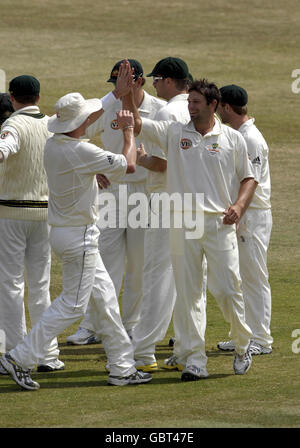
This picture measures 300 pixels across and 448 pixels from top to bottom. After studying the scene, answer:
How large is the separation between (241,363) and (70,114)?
2.44 metres

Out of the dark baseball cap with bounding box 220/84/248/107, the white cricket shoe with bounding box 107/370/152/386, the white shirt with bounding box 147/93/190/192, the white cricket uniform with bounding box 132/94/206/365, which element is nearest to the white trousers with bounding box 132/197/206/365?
the white cricket uniform with bounding box 132/94/206/365

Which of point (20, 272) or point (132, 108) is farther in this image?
point (20, 272)

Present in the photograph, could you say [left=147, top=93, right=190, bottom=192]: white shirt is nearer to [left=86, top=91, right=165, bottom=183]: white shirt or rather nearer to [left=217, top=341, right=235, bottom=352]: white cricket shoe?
[left=86, top=91, right=165, bottom=183]: white shirt

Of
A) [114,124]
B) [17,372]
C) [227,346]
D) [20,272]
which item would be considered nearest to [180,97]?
[114,124]

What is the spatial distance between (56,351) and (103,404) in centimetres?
132

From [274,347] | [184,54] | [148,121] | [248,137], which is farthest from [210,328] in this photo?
[184,54]

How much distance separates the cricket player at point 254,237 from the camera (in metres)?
9.34

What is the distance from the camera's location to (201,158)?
812cm

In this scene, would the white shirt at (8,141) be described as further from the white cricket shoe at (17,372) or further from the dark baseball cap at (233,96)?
the dark baseball cap at (233,96)

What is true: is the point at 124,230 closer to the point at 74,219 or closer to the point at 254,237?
the point at 254,237

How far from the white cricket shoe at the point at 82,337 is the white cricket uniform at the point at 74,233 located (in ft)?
5.68

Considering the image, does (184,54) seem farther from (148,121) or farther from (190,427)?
(190,427)
